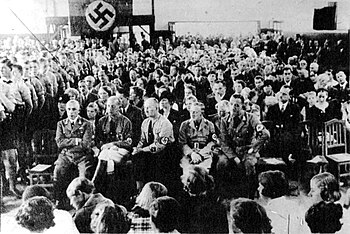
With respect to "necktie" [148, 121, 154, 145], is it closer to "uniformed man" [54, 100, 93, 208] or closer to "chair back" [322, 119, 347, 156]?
"uniformed man" [54, 100, 93, 208]

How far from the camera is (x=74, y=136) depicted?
2.51 m

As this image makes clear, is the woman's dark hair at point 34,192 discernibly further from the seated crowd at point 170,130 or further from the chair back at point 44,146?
the chair back at point 44,146

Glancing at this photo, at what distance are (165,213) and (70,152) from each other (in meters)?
0.56

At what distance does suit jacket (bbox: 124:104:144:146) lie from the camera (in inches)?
98.2

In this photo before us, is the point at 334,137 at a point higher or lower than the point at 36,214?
higher

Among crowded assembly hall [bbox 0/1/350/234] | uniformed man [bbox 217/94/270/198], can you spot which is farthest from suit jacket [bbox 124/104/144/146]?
uniformed man [bbox 217/94/270/198]

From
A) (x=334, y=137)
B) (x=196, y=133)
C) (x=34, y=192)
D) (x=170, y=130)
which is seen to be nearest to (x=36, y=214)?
(x=34, y=192)

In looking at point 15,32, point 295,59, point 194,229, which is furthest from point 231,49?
point 15,32

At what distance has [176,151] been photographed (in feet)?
8.16

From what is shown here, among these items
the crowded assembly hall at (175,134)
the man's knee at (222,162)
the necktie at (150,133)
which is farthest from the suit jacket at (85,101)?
the man's knee at (222,162)

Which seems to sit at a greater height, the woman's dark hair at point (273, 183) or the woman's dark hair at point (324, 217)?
the woman's dark hair at point (273, 183)

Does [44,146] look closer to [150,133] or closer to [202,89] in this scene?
[150,133]

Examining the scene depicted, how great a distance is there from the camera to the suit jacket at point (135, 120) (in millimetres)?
2494

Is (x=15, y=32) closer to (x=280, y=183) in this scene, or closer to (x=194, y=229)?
(x=194, y=229)
